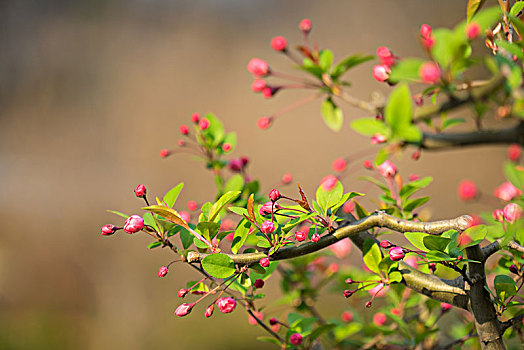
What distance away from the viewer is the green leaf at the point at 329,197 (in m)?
0.37

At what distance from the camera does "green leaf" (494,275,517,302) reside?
0.38 m

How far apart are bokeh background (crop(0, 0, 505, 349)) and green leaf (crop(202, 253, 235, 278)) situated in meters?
1.66

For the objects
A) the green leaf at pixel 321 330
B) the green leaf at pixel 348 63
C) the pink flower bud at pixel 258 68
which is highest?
the pink flower bud at pixel 258 68

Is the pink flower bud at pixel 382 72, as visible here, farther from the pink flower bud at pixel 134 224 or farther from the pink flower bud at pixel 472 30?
the pink flower bud at pixel 134 224

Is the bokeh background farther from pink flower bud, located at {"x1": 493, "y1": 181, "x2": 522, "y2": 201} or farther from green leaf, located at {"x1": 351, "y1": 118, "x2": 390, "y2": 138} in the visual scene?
green leaf, located at {"x1": 351, "y1": 118, "x2": 390, "y2": 138}

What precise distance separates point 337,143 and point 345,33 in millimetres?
579

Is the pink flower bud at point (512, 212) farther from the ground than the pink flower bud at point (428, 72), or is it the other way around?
the pink flower bud at point (428, 72)

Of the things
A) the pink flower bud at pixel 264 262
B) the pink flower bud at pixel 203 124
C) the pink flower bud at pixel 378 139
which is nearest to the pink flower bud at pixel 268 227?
the pink flower bud at pixel 264 262

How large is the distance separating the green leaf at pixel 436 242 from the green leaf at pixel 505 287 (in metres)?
0.09

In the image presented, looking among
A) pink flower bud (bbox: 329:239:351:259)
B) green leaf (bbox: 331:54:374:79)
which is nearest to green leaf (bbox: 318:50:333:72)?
green leaf (bbox: 331:54:374:79)

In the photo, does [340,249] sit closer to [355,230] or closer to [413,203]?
[413,203]

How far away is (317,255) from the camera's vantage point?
2.13ft

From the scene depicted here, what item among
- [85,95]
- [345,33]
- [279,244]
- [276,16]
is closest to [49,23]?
[85,95]

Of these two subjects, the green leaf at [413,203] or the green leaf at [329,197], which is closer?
the green leaf at [329,197]
